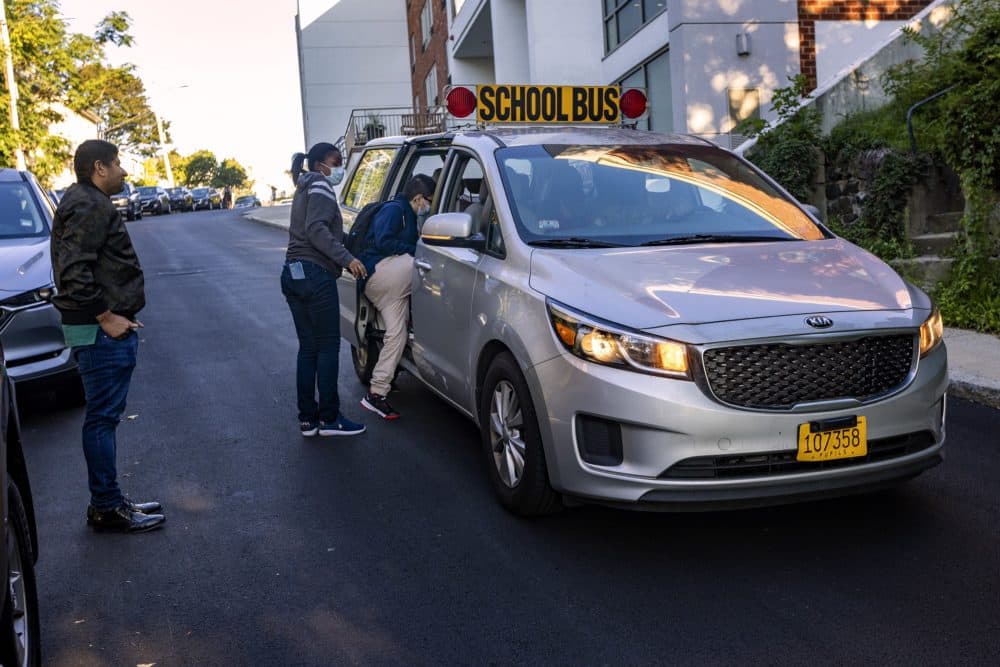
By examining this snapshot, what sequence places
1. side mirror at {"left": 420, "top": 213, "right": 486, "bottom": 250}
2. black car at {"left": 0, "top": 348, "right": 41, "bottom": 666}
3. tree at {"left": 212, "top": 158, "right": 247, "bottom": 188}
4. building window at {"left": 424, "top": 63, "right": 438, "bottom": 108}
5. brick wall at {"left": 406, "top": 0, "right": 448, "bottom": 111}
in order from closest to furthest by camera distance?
black car at {"left": 0, "top": 348, "right": 41, "bottom": 666} < side mirror at {"left": 420, "top": 213, "right": 486, "bottom": 250} < brick wall at {"left": 406, "top": 0, "right": 448, "bottom": 111} < building window at {"left": 424, "top": 63, "right": 438, "bottom": 108} < tree at {"left": 212, "top": 158, "right": 247, "bottom": 188}

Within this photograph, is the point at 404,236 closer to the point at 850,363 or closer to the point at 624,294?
the point at 624,294

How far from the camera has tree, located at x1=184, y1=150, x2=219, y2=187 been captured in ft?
377

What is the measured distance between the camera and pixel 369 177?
834 centimetres

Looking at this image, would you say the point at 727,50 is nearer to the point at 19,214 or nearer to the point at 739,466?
the point at 19,214

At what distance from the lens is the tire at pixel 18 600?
2986 mm

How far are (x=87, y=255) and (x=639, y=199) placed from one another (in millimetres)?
2740

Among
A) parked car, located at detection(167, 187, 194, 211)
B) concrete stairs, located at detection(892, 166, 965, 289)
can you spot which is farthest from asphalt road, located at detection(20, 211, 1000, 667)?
parked car, located at detection(167, 187, 194, 211)

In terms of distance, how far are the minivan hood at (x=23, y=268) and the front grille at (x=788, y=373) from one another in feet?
16.7

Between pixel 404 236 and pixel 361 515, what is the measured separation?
2369 millimetres

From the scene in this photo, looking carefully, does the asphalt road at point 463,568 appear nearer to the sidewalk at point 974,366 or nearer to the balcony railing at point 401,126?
the sidewalk at point 974,366

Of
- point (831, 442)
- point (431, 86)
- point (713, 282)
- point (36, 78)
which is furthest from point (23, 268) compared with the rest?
point (36, 78)

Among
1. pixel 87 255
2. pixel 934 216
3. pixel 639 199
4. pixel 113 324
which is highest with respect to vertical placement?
pixel 639 199

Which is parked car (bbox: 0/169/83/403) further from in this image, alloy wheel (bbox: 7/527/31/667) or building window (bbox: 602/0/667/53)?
building window (bbox: 602/0/667/53)

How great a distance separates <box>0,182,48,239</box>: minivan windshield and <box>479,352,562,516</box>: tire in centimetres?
496
